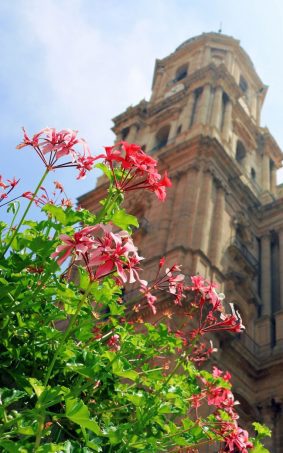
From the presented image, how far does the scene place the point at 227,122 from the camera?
2483 cm

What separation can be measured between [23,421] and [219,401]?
191 cm

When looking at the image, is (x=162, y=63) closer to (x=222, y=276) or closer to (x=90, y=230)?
(x=222, y=276)

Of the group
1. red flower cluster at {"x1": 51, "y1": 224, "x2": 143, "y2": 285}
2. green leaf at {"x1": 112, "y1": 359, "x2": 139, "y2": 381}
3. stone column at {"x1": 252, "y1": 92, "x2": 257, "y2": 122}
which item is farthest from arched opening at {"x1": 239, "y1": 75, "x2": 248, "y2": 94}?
red flower cluster at {"x1": 51, "y1": 224, "x2": 143, "y2": 285}

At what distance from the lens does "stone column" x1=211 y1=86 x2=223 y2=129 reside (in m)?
23.9

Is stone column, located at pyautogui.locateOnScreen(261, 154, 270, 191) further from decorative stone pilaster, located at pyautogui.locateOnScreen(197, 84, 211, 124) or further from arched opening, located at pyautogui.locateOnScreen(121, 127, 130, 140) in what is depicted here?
arched opening, located at pyautogui.locateOnScreen(121, 127, 130, 140)

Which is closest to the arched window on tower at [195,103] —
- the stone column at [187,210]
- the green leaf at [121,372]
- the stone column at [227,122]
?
the stone column at [227,122]

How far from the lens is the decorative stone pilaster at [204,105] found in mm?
23694

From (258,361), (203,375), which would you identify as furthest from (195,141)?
(203,375)

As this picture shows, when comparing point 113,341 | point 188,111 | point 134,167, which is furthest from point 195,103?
point 134,167

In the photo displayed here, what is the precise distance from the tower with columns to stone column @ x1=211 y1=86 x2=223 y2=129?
60mm

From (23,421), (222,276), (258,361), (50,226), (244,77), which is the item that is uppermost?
(244,77)

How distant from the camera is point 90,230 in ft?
11.2

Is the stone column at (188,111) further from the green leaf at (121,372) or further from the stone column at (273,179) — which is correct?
the green leaf at (121,372)

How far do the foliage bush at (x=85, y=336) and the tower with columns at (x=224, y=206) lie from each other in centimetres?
1001
